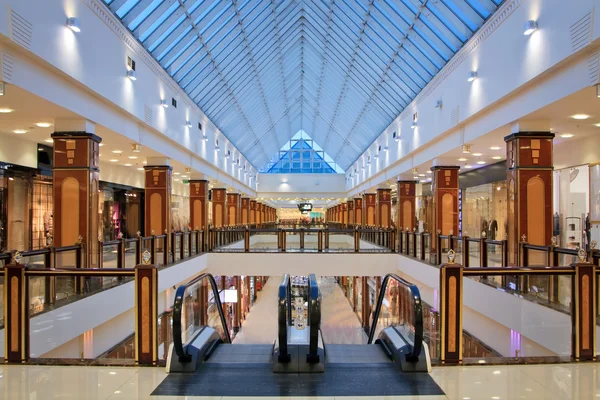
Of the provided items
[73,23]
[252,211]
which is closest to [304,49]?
[73,23]

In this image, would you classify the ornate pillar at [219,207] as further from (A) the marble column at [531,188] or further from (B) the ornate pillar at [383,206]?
(A) the marble column at [531,188]

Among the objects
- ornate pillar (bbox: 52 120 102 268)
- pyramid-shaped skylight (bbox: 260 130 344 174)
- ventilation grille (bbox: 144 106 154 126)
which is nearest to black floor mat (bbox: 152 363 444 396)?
ornate pillar (bbox: 52 120 102 268)

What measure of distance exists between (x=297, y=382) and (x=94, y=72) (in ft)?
22.7

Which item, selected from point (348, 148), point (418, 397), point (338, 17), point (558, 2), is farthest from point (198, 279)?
point (348, 148)

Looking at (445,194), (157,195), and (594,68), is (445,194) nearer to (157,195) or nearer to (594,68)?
(594,68)

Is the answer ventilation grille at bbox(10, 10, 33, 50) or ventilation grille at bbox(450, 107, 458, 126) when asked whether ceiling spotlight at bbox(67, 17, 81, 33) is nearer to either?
ventilation grille at bbox(10, 10, 33, 50)

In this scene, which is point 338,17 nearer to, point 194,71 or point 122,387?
point 194,71

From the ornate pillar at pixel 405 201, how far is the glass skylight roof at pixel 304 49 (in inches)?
111

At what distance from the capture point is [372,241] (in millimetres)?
16562

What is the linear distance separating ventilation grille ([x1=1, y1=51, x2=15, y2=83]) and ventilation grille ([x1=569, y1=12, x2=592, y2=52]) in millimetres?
7699

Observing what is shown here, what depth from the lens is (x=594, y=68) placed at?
6.12 m

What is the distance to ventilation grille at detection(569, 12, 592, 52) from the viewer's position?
592 cm

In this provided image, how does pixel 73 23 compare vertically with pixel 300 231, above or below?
above

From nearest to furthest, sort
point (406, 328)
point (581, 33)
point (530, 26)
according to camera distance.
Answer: point (406, 328)
point (581, 33)
point (530, 26)
